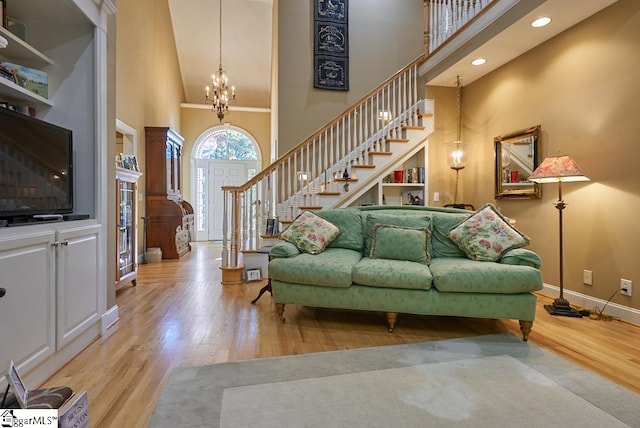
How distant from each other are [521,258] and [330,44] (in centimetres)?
474

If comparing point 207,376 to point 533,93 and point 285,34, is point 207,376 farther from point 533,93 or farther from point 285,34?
point 285,34

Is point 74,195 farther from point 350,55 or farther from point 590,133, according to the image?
point 350,55

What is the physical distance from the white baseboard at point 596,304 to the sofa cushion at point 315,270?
226 centimetres

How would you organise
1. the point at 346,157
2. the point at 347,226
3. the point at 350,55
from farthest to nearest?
the point at 350,55, the point at 346,157, the point at 347,226

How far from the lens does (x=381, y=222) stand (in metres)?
3.23

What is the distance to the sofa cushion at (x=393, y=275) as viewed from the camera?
2574 mm

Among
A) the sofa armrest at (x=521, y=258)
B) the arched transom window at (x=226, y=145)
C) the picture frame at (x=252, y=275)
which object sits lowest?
the picture frame at (x=252, y=275)

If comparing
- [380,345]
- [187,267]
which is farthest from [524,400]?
[187,267]

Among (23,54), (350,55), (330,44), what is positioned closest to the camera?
(23,54)

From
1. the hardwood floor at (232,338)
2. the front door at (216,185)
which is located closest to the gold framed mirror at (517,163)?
the hardwood floor at (232,338)

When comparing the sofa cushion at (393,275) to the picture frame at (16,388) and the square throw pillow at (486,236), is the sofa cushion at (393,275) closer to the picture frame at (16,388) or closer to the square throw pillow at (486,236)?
the square throw pillow at (486,236)

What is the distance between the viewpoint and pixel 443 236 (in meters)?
3.17

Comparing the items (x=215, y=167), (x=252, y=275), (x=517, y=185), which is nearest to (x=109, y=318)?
(x=252, y=275)

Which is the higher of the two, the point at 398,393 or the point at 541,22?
the point at 541,22
